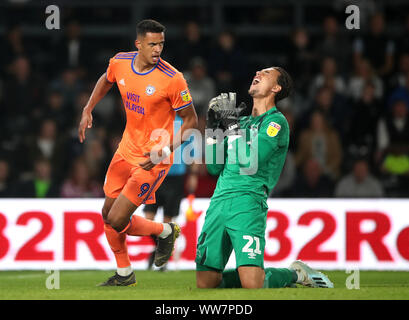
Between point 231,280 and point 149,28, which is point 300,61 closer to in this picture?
point 149,28

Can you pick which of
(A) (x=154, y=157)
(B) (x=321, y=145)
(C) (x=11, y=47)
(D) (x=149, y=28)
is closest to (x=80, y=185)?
(C) (x=11, y=47)

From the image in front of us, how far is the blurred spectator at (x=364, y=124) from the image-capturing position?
37.0 feet

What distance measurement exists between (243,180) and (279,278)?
2.72 feet

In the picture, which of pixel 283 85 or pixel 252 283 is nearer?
pixel 252 283

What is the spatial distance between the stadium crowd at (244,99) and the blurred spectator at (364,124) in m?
→ 0.01

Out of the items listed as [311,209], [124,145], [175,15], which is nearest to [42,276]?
[124,145]

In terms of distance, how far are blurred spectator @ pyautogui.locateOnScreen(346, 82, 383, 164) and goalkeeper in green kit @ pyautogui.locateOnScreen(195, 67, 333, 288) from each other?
5065 mm

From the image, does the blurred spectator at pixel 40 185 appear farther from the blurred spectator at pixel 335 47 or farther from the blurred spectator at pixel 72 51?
the blurred spectator at pixel 335 47

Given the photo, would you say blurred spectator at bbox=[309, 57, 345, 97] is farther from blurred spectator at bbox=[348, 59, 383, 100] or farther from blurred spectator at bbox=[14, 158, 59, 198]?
blurred spectator at bbox=[14, 158, 59, 198]

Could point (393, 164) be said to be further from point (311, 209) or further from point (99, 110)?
point (99, 110)

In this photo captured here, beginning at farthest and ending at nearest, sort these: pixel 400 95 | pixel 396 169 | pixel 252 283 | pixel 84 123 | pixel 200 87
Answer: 1. pixel 400 95
2. pixel 200 87
3. pixel 396 169
4. pixel 84 123
5. pixel 252 283

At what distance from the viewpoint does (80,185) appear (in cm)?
1038

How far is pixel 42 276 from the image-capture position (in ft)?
28.3

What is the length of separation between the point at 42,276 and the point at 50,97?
3.84 meters
